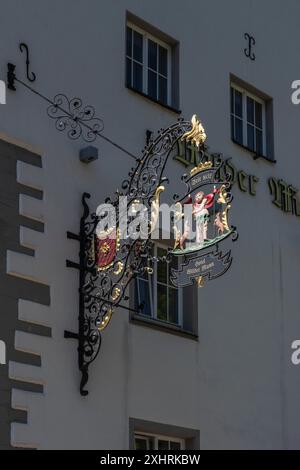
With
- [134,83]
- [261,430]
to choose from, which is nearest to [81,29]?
[134,83]

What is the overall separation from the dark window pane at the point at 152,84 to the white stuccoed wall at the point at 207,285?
1.28 feet

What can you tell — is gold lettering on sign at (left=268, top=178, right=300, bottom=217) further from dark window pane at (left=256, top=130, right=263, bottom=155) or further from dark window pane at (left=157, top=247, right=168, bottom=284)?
dark window pane at (left=157, top=247, right=168, bottom=284)

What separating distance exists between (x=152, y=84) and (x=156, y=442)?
485cm

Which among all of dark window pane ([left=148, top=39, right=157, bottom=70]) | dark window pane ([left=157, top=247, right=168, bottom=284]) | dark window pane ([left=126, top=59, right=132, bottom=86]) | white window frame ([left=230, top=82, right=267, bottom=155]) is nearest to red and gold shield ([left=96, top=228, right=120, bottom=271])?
dark window pane ([left=157, top=247, right=168, bottom=284])

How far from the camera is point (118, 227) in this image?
42.4ft

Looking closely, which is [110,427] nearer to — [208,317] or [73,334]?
[73,334]

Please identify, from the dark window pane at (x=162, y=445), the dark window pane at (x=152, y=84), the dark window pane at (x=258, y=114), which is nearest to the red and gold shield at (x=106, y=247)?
the dark window pane at (x=162, y=445)

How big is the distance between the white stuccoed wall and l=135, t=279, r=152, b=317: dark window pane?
0.34m

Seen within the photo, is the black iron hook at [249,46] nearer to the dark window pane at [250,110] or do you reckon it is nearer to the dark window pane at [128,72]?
the dark window pane at [250,110]

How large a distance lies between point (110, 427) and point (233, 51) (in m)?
6.62

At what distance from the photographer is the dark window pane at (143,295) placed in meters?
14.4

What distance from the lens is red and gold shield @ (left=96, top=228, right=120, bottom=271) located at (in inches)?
509
